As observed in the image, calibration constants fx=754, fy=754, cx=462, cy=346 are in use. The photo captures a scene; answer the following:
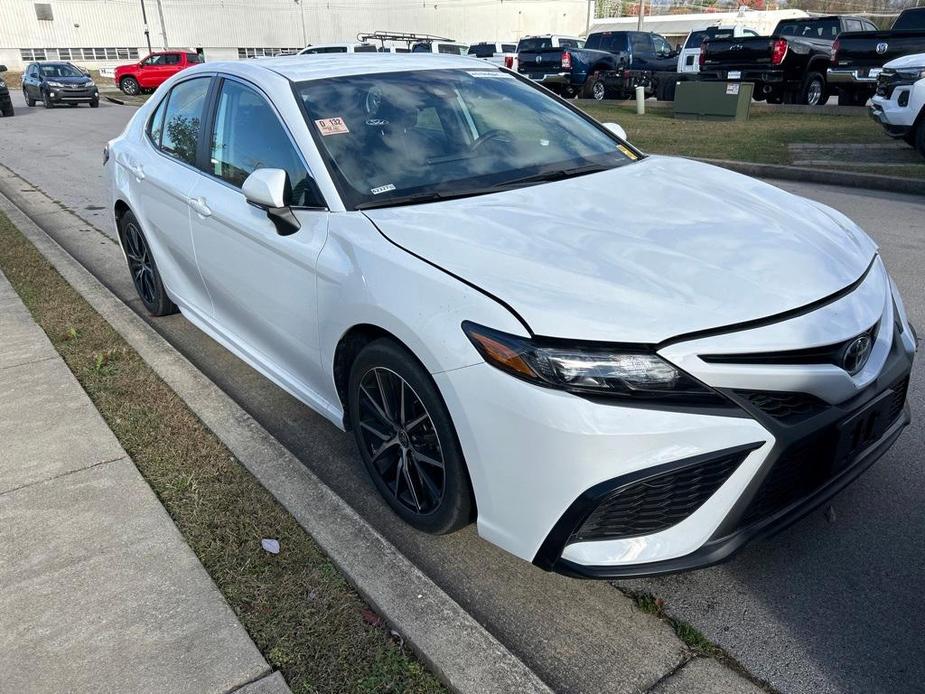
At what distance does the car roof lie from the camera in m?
3.56

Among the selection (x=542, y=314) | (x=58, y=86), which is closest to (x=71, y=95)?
(x=58, y=86)

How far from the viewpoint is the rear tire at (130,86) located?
3384cm

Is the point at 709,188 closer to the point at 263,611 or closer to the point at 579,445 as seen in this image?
the point at 579,445

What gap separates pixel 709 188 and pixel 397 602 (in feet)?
6.83

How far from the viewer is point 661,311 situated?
217cm

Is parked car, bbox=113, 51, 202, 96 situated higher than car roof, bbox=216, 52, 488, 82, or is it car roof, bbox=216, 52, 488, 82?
car roof, bbox=216, 52, 488, 82

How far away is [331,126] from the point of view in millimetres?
3223

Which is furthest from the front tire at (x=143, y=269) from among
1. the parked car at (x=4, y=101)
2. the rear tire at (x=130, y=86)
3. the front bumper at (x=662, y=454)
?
the rear tire at (x=130, y=86)

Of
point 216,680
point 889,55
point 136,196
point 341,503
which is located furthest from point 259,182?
point 889,55

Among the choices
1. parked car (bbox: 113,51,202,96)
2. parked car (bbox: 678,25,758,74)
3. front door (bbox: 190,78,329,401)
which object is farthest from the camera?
parked car (bbox: 113,51,202,96)

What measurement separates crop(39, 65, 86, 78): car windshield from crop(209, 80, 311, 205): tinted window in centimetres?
2824

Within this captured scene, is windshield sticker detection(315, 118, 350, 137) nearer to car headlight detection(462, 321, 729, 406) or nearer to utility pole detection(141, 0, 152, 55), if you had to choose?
car headlight detection(462, 321, 729, 406)

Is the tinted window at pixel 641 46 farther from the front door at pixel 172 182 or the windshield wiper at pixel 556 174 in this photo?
the windshield wiper at pixel 556 174

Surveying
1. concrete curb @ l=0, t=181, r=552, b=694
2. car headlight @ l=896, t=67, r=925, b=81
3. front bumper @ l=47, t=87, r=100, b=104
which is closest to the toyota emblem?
concrete curb @ l=0, t=181, r=552, b=694
